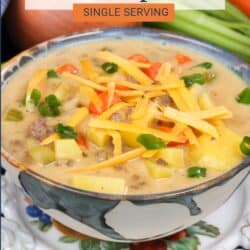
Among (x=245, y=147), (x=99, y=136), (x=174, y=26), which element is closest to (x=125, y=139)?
(x=99, y=136)

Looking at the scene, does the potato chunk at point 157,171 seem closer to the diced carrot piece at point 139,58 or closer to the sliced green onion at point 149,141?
the sliced green onion at point 149,141

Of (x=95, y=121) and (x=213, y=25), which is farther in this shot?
Result: (x=213, y=25)

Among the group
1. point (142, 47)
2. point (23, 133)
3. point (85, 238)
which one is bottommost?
point (85, 238)

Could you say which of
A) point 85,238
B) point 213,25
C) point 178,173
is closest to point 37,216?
point 85,238

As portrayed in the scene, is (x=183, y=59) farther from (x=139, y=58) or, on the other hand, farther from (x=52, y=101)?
(x=52, y=101)

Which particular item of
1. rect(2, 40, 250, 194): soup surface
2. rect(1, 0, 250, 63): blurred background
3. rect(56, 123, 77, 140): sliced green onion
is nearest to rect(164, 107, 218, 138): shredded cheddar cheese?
rect(2, 40, 250, 194): soup surface

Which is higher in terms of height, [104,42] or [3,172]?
[104,42]

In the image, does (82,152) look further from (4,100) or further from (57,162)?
(4,100)
